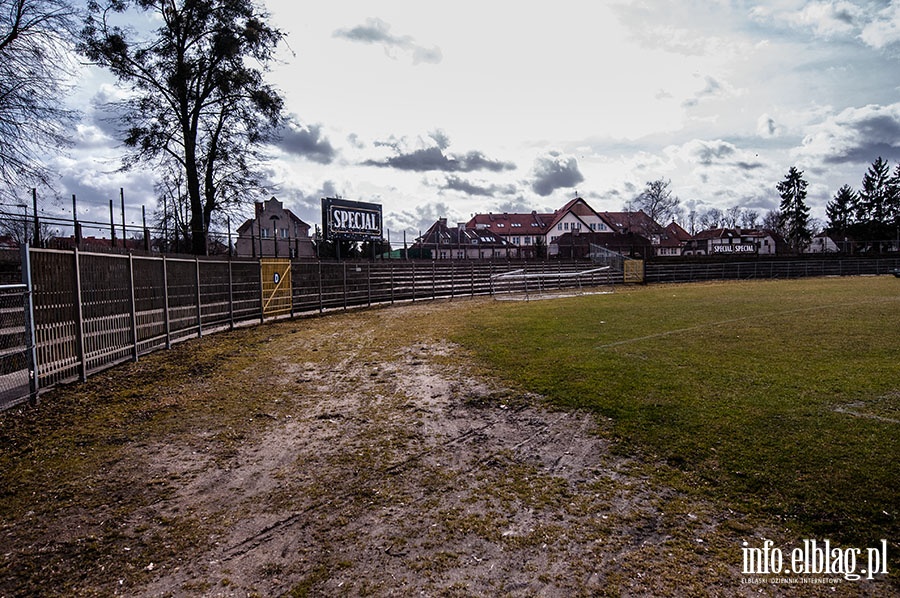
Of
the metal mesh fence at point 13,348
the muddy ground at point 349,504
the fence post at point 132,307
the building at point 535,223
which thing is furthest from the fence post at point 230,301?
the building at point 535,223

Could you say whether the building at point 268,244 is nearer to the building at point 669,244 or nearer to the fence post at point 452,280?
the fence post at point 452,280

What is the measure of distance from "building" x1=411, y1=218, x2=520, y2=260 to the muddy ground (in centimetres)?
2562

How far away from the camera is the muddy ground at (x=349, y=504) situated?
9.27ft

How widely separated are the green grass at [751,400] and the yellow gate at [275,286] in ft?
24.6

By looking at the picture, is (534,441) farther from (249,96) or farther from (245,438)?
(249,96)

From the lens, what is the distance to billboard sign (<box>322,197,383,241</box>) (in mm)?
27797

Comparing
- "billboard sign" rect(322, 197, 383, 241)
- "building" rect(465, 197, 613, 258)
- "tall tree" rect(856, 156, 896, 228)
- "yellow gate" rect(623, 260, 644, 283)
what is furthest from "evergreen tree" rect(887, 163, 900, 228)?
"billboard sign" rect(322, 197, 383, 241)

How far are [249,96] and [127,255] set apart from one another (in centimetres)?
1466

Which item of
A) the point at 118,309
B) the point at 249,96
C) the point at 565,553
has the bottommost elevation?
the point at 565,553

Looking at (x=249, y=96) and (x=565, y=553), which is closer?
(x=565, y=553)

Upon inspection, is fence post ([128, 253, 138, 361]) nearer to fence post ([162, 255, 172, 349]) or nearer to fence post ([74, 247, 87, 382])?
fence post ([162, 255, 172, 349])

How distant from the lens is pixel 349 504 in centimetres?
369

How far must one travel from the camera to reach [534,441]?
490 centimetres

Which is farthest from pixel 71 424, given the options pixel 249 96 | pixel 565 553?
pixel 249 96
